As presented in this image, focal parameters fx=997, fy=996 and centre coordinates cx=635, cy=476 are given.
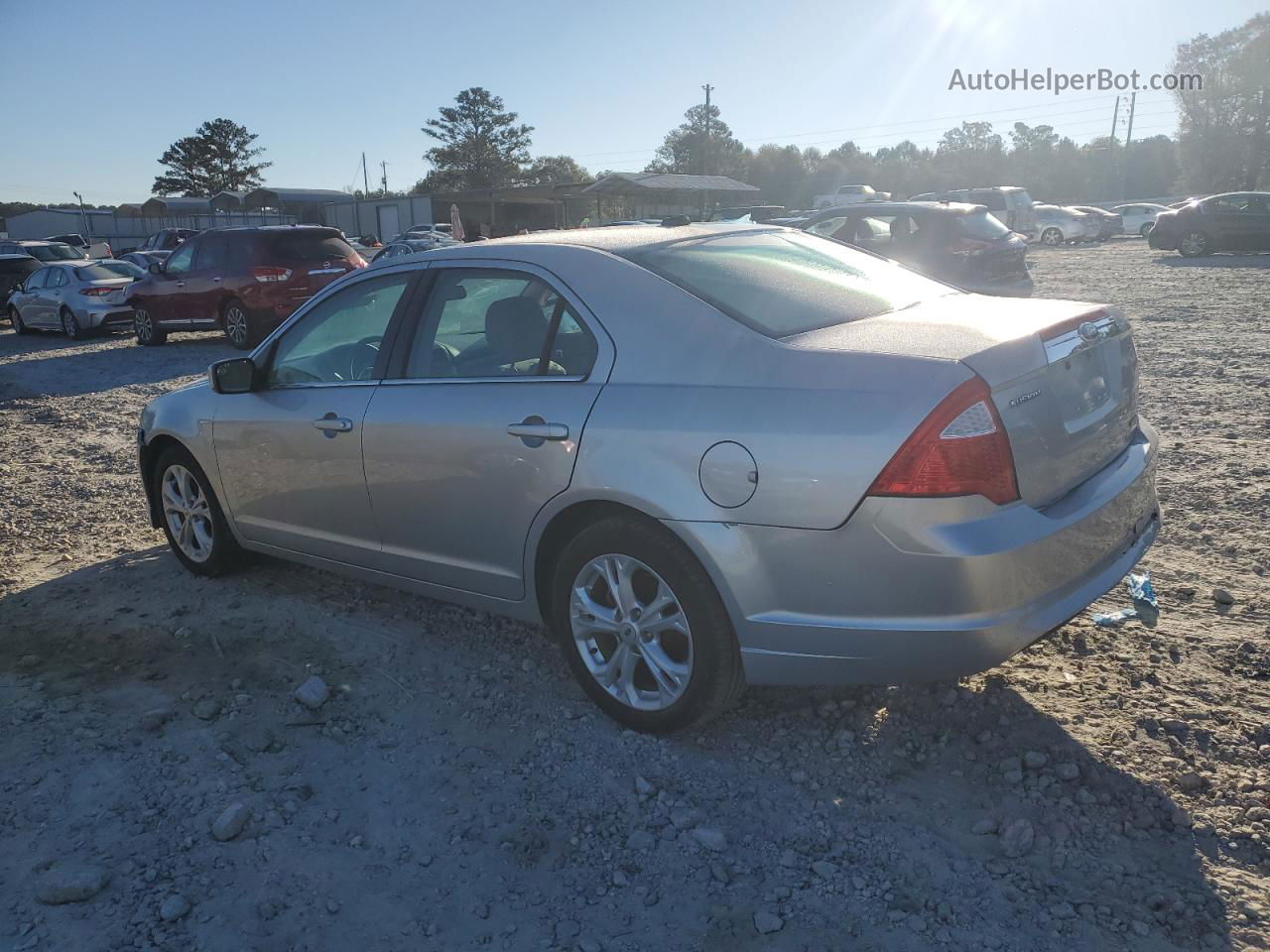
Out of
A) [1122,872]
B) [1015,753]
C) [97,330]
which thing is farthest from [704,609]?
[97,330]

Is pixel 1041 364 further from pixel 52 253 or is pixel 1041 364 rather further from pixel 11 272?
pixel 52 253

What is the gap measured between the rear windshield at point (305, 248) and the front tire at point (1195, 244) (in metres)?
20.4

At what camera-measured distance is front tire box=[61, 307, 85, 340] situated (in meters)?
17.8

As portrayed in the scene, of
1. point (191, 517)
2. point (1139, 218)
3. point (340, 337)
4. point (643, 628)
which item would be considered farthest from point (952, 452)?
point (1139, 218)

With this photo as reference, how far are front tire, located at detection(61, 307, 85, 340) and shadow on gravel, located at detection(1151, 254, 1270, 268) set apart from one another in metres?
22.3

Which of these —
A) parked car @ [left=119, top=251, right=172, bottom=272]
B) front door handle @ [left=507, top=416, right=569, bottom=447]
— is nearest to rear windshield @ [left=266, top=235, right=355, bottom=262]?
front door handle @ [left=507, top=416, right=569, bottom=447]

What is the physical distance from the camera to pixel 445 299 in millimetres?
3936

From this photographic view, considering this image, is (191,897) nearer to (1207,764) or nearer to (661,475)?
(661,475)

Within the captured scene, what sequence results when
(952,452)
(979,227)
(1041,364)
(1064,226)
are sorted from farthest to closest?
(1064,226), (979,227), (1041,364), (952,452)

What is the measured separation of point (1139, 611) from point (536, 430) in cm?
254

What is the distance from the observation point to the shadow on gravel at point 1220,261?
21.4 metres

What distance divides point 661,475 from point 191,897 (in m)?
1.72

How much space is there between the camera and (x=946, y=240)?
12.3 m

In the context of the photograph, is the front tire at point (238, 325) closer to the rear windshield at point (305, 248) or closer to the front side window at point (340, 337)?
the rear windshield at point (305, 248)
